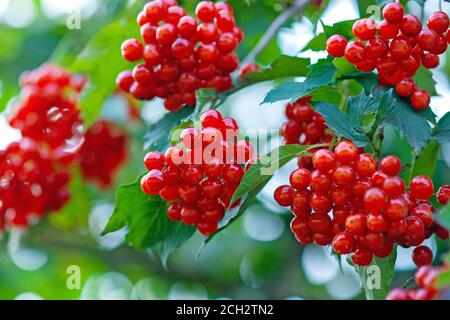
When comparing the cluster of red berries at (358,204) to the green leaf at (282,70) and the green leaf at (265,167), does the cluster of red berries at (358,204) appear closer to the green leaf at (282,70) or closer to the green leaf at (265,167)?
the green leaf at (265,167)

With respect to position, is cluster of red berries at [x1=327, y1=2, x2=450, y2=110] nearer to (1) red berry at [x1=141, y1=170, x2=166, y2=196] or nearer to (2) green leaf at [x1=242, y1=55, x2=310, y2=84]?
(2) green leaf at [x1=242, y1=55, x2=310, y2=84]

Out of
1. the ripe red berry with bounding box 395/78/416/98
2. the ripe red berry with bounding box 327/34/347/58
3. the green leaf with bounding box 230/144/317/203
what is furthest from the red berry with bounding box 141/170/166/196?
the ripe red berry with bounding box 395/78/416/98

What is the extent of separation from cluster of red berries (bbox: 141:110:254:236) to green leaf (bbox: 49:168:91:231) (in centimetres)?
178

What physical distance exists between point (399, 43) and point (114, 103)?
2501 mm

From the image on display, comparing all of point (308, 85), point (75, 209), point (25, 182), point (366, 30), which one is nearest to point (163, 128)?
point (308, 85)

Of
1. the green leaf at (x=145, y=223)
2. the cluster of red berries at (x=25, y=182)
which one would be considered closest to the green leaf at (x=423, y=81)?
the green leaf at (x=145, y=223)

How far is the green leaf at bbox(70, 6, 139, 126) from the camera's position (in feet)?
9.79

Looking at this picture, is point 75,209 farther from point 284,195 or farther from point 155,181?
point 284,195

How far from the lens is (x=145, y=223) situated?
2.47 m

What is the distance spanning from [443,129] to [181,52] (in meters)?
0.85

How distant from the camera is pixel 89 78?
10.4 ft

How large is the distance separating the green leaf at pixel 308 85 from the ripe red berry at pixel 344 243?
1.38 ft

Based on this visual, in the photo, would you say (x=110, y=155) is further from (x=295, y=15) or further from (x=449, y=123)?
(x=449, y=123)
